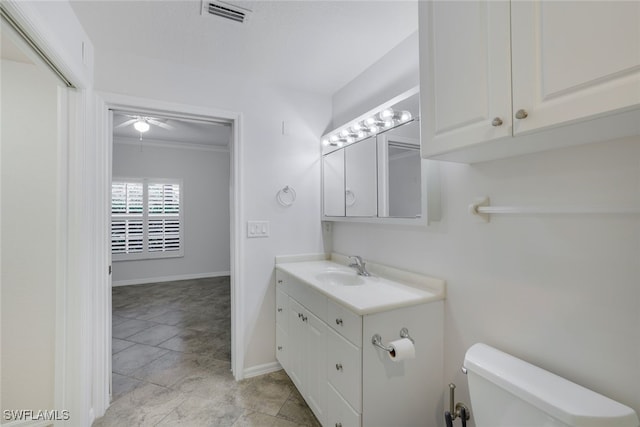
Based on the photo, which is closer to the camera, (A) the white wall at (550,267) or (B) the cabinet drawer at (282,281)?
(A) the white wall at (550,267)

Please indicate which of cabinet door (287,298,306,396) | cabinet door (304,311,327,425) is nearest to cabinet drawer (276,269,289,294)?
cabinet door (287,298,306,396)

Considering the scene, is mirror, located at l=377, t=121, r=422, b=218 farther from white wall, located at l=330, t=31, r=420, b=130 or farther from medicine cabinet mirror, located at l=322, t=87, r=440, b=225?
white wall, located at l=330, t=31, r=420, b=130

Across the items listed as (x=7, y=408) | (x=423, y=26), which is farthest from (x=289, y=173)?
(x=7, y=408)

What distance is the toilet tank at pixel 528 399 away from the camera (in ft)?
2.65

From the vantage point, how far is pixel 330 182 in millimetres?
2420

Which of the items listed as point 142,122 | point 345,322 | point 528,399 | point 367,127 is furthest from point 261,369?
point 142,122

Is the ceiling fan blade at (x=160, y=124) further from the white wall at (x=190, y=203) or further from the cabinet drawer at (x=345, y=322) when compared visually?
the cabinet drawer at (x=345, y=322)

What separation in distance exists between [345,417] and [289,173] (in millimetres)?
1738

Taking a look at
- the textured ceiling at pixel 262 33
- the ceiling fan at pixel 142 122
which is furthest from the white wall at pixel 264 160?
the ceiling fan at pixel 142 122

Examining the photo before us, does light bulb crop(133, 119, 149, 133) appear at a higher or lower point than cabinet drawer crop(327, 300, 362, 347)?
higher

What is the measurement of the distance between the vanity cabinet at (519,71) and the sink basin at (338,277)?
3.63 feet

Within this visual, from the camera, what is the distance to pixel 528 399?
0.91 metres

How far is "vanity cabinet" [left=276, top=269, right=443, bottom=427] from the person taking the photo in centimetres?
128

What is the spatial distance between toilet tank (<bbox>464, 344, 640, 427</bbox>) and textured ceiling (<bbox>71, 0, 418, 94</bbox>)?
1.76 m
